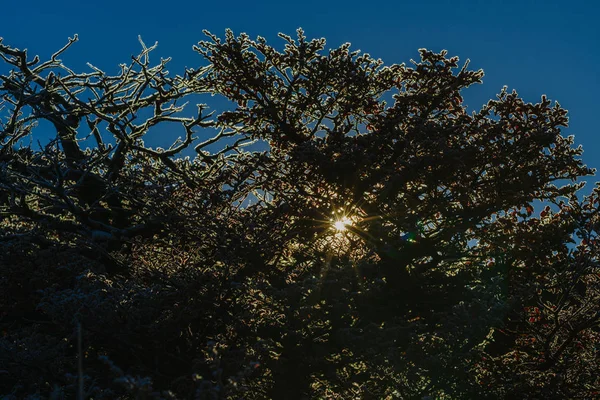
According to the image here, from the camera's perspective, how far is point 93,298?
10.6m

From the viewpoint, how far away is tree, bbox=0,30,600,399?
433 inches

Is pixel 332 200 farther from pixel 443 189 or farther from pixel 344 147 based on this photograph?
pixel 443 189

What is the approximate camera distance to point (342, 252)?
488 inches

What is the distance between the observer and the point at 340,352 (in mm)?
11375

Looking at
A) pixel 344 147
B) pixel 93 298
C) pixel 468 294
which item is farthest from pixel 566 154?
pixel 93 298

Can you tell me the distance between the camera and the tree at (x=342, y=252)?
433 inches

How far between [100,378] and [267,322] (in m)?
3.17

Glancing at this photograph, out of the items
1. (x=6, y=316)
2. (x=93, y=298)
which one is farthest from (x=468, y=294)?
(x=6, y=316)

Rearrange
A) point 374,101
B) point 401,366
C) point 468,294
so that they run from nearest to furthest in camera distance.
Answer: point 401,366
point 468,294
point 374,101

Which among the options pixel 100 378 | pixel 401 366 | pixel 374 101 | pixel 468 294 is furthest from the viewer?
pixel 374 101

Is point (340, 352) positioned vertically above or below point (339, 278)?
below

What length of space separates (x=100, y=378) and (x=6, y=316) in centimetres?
461

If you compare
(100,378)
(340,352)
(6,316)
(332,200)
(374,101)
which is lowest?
(100,378)

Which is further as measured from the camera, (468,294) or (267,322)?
(468,294)
